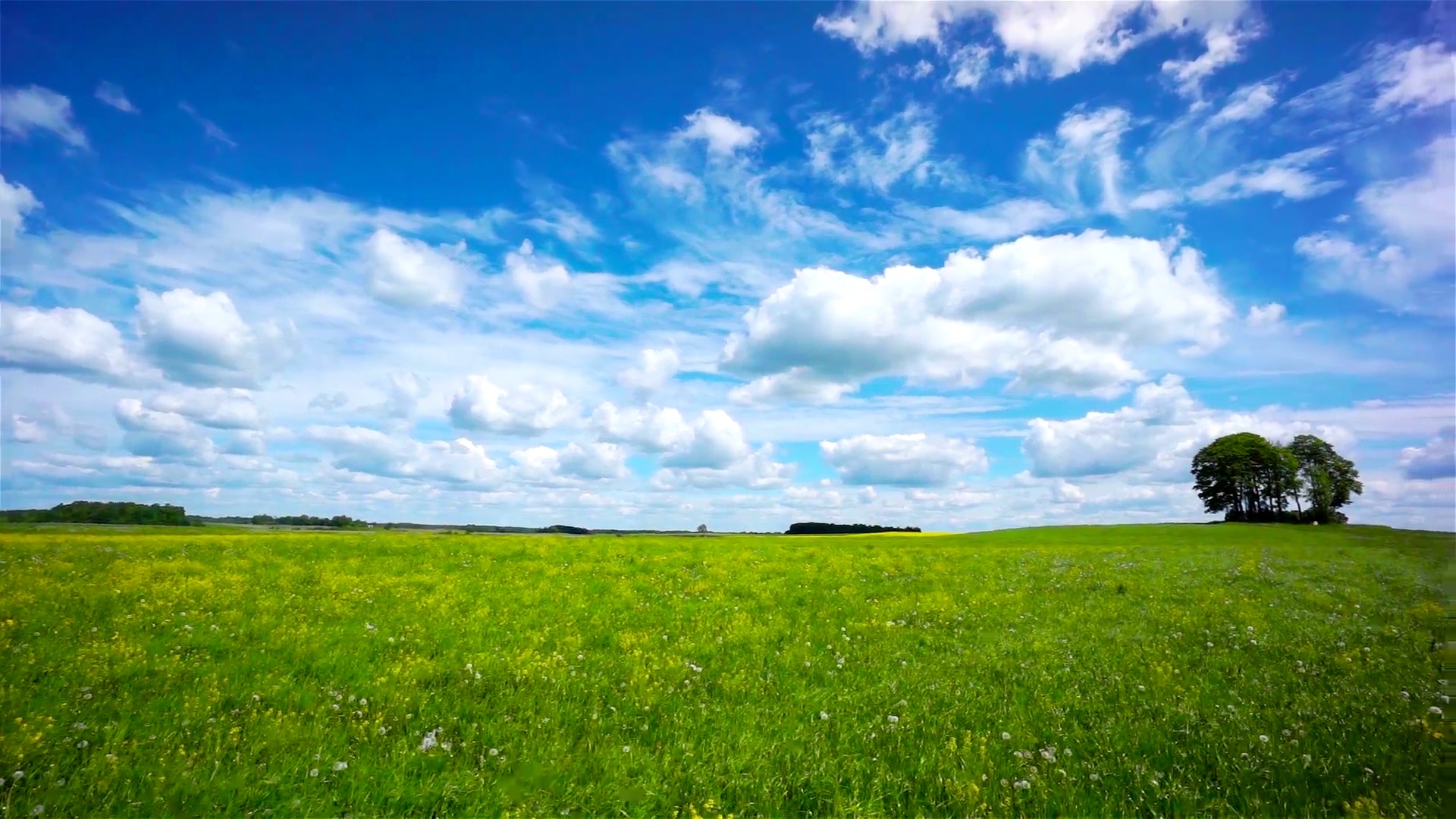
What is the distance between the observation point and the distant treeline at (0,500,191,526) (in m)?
87.2

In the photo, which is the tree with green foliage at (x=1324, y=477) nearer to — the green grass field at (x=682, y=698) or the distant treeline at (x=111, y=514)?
the green grass field at (x=682, y=698)

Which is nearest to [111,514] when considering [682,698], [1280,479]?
[682,698]

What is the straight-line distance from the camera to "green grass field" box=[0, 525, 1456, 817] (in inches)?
291

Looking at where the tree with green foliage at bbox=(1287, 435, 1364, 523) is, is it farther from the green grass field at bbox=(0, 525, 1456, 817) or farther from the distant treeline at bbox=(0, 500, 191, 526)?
the distant treeline at bbox=(0, 500, 191, 526)

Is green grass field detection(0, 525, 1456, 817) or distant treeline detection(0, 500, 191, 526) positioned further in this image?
distant treeline detection(0, 500, 191, 526)

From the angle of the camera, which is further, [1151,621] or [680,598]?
[680,598]

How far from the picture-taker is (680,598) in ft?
60.2

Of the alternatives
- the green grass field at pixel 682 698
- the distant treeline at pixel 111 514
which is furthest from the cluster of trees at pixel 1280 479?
the distant treeline at pixel 111 514

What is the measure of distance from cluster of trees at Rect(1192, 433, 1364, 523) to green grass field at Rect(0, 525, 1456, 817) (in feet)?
332

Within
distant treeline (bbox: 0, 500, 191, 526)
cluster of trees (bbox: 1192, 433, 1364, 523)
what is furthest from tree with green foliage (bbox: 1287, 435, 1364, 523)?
distant treeline (bbox: 0, 500, 191, 526)

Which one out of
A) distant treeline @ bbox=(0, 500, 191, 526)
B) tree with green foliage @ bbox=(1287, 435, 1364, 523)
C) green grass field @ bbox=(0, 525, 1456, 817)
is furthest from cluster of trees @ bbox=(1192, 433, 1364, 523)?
distant treeline @ bbox=(0, 500, 191, 526)

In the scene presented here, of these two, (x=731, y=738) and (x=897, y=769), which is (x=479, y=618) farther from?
(x=897, y=769)

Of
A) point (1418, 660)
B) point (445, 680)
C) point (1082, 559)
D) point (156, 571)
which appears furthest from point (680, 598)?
point (1082, 559)

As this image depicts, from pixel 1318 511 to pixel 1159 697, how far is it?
121m
